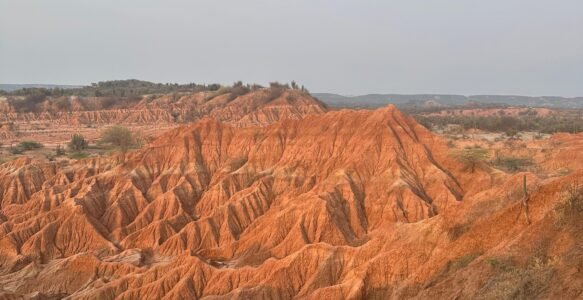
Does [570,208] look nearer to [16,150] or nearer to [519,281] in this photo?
[519,281]

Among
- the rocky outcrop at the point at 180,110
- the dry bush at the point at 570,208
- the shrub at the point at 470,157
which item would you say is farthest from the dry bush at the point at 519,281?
the rocky outcrop at the point at 180,110

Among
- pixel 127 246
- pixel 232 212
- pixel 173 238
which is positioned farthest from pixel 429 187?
pixel 127 246

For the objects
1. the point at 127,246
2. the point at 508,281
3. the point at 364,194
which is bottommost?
the point at 127,246

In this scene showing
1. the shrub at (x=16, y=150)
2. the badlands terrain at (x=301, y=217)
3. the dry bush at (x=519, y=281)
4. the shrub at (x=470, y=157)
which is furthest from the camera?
the shrub at (x=16, y=150)

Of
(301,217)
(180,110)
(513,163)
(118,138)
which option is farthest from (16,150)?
(513,163)

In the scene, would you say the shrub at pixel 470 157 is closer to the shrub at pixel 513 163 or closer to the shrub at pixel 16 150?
the shrub at pixel 513 163

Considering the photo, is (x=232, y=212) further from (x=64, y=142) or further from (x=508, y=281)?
(x=64, y=142)

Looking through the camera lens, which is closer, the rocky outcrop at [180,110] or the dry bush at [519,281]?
the dry bush at [519,281]

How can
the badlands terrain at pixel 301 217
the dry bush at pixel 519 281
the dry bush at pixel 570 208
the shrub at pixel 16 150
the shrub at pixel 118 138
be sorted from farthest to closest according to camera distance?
1. the shrub at pixel 118 138
2. the shrub at pixel 16 150
3. the badlands terrain at pixel 301 217
4. the dry bush at pixel 570 208
5. the dry bush at pixel 519 281
